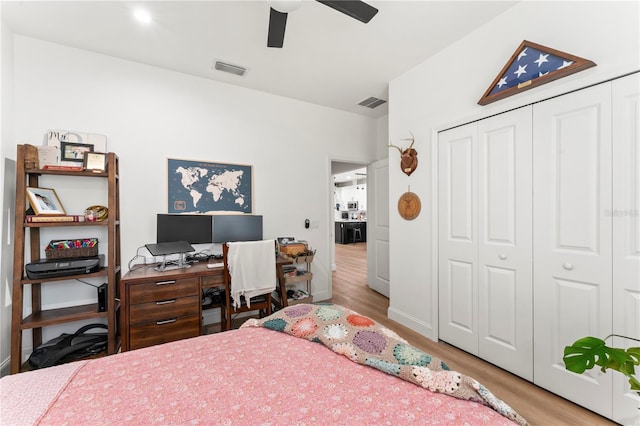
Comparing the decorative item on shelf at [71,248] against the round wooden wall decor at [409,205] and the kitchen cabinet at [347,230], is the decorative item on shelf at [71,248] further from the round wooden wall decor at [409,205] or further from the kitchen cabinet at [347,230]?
the kitchen cabinet at [347,230]

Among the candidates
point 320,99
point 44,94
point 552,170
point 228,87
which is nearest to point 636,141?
point 552,170

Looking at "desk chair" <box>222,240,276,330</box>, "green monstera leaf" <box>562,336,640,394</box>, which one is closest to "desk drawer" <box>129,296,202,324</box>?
"desk chair" <box>222,240,276,330</box>

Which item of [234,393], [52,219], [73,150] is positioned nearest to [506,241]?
[234,393]

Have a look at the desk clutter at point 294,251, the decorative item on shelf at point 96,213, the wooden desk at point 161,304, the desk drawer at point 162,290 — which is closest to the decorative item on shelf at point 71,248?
the decorative item on shelf at point 96,213

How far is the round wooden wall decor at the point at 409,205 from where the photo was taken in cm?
273

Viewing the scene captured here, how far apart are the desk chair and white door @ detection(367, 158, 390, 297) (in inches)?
80.4

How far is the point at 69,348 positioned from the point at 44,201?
1.22 meters

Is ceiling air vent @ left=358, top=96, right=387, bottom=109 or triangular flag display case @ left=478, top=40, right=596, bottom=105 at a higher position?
ceiling air vent @ left=358, top=96, right=387, bottom=109

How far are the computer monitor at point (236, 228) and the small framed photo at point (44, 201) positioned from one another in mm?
1261

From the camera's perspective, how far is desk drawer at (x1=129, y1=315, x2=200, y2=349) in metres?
2.17

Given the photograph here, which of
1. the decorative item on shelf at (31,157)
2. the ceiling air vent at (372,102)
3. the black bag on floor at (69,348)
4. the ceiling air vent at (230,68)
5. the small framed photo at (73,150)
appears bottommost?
the black bag on floor at (69,348)

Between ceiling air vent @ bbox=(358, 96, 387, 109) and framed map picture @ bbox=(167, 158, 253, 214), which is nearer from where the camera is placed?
framed map picture @ bbox=(167, 158, 253, 214)

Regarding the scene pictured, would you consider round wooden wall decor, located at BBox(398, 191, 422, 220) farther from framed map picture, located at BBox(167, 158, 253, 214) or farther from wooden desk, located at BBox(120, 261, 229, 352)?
wooden desk, located at BBox(120, 261, 229, 352)

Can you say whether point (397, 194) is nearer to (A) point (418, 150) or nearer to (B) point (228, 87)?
(A) point (418, 150)
